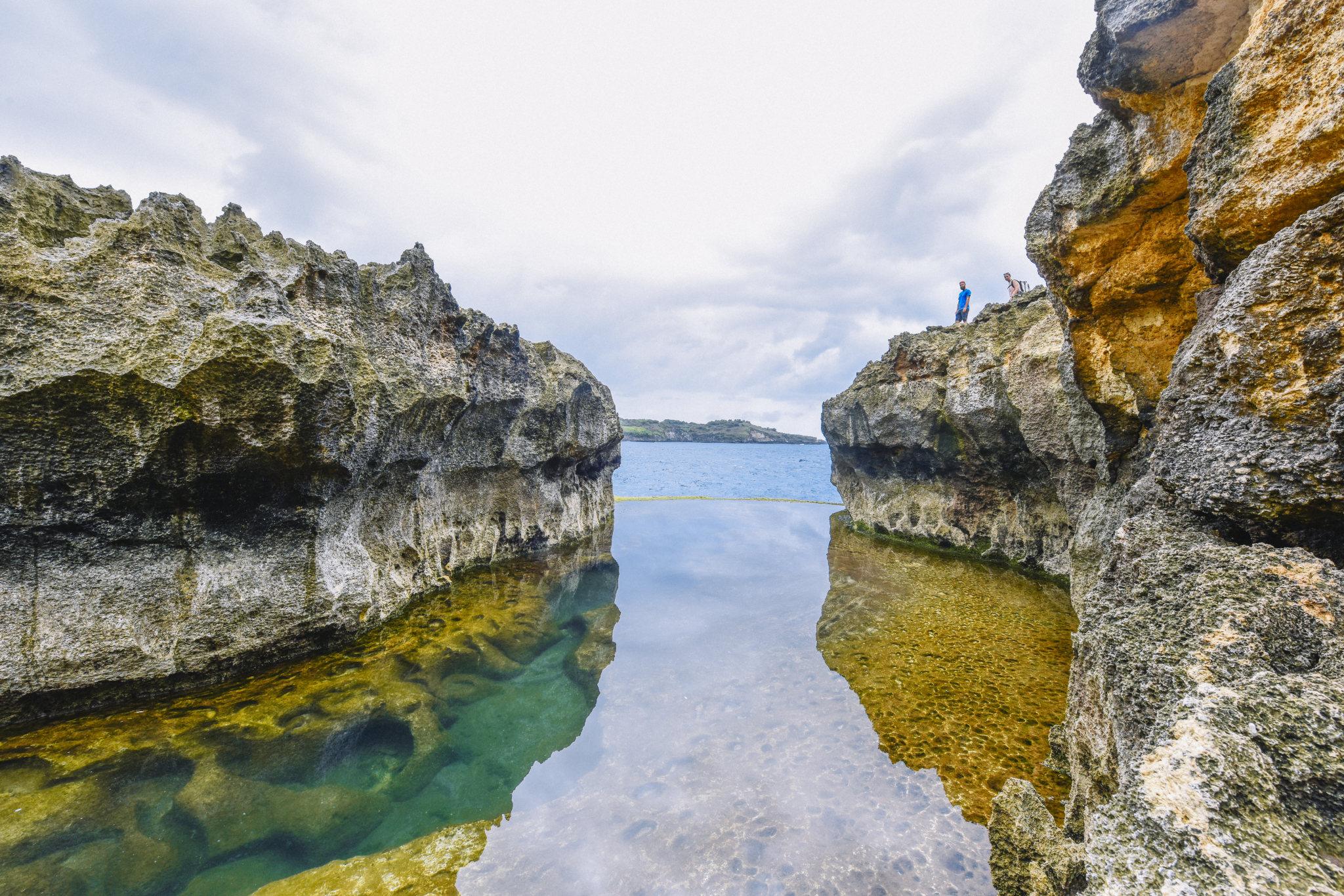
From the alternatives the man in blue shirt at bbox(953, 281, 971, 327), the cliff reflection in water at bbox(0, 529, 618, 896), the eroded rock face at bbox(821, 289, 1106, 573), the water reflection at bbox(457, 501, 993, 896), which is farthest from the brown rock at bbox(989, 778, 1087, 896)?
the man in blue shirt at bbox(953, 281, 971, 327)

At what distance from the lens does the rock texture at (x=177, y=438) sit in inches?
245

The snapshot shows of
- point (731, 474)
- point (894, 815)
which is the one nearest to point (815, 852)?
point (894, 815)

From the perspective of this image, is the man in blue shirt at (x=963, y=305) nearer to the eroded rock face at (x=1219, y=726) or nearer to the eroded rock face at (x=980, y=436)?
the eroded rock face at (x=980, y=436)

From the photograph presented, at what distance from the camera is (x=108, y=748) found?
6016mm

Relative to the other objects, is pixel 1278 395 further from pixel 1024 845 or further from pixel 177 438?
pixel 177 438

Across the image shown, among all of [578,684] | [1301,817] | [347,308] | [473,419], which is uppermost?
[347,308]

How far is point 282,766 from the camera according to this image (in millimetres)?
6180

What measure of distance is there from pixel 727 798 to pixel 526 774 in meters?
2.57

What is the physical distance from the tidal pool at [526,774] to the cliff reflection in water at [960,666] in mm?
73

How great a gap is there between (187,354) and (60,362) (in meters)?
1.12

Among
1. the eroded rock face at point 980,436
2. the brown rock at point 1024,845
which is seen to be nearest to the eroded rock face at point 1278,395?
the brown rock at point 1024,845

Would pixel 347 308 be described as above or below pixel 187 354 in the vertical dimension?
above

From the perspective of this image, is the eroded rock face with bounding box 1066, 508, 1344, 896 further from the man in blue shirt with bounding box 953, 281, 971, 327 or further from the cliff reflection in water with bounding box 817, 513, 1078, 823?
the man in blue shirt with bounding box 953, 281, 971, 327

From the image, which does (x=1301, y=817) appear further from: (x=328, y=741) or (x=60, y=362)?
(x=60, y=362)
